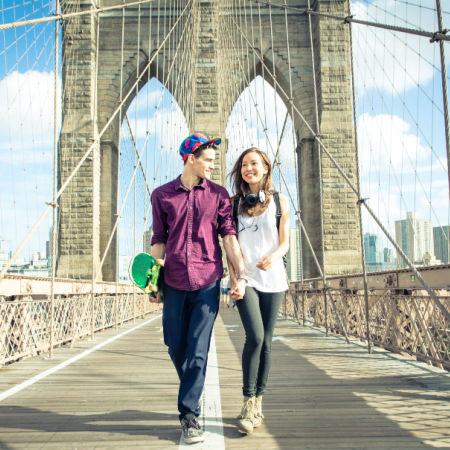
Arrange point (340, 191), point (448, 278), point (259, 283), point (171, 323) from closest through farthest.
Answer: point (171, 323)
point (259, 283)
point (448, 278)
point (340, 191)

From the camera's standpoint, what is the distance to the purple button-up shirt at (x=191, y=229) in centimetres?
219

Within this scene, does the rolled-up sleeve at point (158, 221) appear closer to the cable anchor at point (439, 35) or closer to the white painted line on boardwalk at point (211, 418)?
the white painted line on boardwalk at point (211, 418)

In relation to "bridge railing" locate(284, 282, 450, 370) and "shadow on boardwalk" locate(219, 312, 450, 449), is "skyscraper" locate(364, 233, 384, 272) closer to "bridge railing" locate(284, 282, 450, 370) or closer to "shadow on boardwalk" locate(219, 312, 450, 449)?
"bridge railing" locate(284, 282, 450, 370)

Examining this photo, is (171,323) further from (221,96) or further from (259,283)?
(221,96)

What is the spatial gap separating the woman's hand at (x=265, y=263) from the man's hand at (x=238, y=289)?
94mm

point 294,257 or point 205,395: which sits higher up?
point 294,257

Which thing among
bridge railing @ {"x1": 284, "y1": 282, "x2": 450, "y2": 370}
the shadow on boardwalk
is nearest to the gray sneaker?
the shadow on boardwalk

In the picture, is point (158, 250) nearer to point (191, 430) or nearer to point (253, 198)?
point (253, 198)

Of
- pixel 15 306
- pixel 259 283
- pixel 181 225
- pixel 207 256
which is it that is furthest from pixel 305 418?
pixel 15 306

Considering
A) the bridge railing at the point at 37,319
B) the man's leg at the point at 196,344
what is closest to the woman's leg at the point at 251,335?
the man's leg at the point at 196,344

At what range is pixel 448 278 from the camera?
5.25 meters

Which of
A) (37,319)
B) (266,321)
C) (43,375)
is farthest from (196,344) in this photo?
(37,319)

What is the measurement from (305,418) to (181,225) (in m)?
0.98

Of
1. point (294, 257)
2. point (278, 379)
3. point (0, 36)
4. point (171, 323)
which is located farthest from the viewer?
point (294, 257)
